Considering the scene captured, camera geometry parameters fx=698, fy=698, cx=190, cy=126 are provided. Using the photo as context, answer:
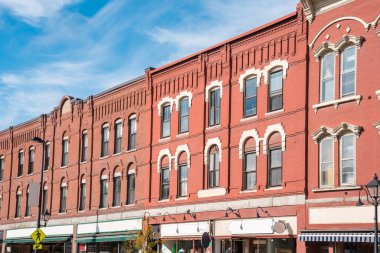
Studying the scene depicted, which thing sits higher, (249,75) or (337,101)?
(249,75)

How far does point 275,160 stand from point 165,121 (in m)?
9.59

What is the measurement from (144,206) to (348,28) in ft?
54.4

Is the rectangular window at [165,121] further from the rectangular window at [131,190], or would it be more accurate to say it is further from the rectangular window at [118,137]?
the rectangular window at [118,137]

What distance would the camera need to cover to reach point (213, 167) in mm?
34188

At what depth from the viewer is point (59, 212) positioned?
47719 millimetres

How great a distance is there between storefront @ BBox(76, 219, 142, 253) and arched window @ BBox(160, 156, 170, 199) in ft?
7.86

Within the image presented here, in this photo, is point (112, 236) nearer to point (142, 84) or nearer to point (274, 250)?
point (142, 84)

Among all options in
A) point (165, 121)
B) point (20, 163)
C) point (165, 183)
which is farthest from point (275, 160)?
point (20, 163)

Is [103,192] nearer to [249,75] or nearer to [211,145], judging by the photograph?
[211,145]

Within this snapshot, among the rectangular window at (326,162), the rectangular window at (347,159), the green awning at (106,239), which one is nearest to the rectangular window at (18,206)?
the green awning at (106,239)

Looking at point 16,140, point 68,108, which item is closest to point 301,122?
point 68,108

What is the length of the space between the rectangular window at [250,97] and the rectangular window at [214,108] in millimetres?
2167

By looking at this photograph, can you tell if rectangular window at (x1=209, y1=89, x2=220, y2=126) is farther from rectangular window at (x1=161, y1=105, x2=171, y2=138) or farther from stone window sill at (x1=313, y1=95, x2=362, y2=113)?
stone window sill at (x1=313, y1=95, x2=362, y2=113)

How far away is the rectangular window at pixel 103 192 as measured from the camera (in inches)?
1688
